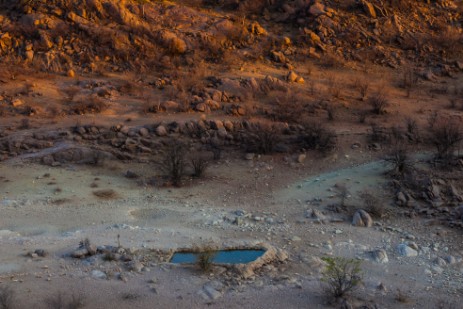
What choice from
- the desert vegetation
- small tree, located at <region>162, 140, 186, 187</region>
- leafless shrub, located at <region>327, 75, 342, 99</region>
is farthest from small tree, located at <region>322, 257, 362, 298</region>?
leafless shrub, located at <region>327, 75, 342, 99</region>

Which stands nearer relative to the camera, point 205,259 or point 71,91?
point 205,259

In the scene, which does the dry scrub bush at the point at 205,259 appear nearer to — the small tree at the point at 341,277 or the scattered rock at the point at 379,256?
the small tree at the point at 341,277

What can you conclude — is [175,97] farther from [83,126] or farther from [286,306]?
[286,306]

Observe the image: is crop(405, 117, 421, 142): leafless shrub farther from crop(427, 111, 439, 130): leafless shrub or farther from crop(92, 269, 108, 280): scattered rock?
crop(92, 269, 108, 280): scattered rock

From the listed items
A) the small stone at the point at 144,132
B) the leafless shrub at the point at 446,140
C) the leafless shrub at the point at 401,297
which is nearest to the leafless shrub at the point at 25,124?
the small stone at the point at 144,132

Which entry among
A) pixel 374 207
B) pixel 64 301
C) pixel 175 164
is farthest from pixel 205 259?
pixel 175 164

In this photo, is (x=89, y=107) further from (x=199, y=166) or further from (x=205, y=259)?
(x=205, y=259)
